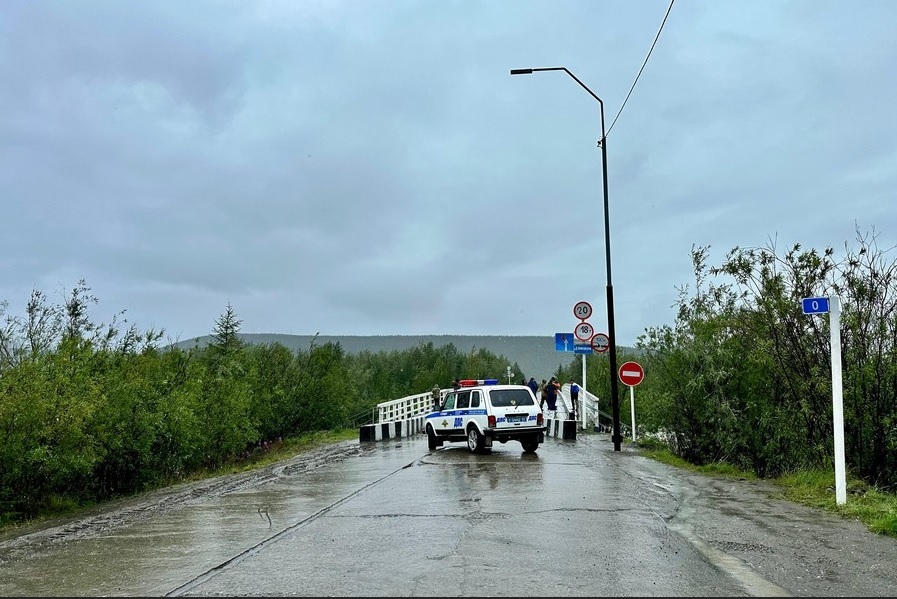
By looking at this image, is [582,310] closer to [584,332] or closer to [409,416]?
[584,332]

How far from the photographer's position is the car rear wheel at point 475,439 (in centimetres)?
2200

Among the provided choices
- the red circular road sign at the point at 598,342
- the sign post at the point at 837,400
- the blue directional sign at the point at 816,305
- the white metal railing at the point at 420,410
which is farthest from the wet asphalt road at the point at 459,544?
the white metal railing at the point at 420,410

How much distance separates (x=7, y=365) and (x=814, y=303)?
12.3 metres

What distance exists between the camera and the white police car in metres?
21.5

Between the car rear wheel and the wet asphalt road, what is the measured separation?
7.25 metres

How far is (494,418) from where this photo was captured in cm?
2145

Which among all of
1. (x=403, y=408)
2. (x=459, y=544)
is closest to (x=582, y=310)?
(x=403, y=408)

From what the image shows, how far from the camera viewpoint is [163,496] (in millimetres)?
13797

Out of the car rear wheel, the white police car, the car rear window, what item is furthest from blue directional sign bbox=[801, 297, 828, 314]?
the car rear wheel

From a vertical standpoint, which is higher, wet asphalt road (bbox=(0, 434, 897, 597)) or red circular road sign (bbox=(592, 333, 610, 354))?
red circular road sign (bbox=(592, 333, 610, 354))

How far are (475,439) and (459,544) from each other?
45.8 feet

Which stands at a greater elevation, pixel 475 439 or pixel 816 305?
pixel 816 305

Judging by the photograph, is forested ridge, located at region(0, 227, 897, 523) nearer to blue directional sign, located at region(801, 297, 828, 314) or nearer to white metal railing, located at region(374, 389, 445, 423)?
blue directional sign, located at region(801, 297, 828, 314)

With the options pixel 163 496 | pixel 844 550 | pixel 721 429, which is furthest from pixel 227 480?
pixel 844 550
